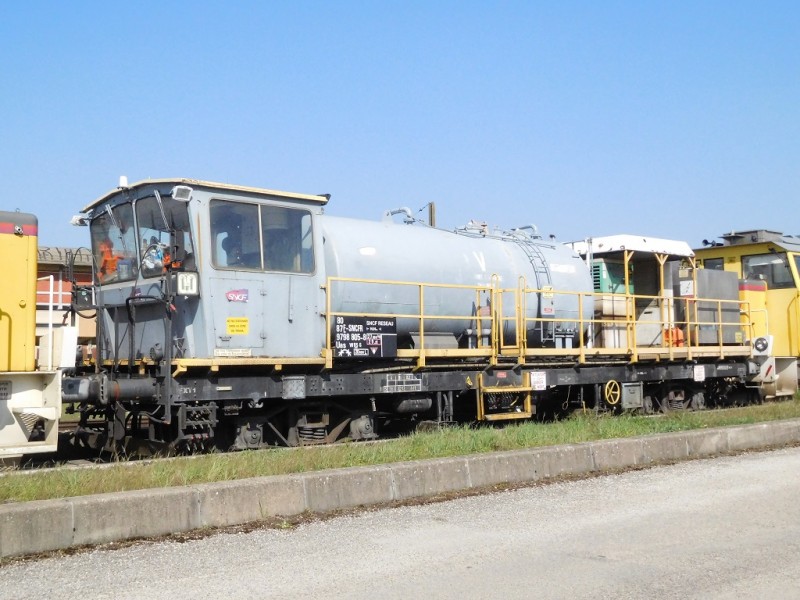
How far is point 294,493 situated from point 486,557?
1.94 meters

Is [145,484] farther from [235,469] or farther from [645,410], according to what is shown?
[645,410]

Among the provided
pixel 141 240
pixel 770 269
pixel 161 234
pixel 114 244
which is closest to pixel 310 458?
pixel 161 234

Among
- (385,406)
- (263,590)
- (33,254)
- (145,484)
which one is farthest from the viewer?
(385,406)

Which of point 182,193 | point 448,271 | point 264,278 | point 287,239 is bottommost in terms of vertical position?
point 264,278

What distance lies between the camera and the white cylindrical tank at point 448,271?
489 inches

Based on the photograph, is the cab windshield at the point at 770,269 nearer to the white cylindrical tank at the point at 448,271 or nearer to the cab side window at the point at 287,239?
the white cylindrical tank at the point at 448,271

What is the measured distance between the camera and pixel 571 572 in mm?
5656

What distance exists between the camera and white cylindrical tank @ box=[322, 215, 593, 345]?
40.8ft

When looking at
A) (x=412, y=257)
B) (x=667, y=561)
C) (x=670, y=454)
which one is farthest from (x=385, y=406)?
(x=667, y=561)

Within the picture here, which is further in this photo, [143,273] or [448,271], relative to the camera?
[448,271]

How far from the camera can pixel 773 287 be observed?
2019cm

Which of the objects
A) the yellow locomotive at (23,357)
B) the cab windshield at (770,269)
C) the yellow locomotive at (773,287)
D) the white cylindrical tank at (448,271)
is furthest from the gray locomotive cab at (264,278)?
the cab windshield at (770,269)

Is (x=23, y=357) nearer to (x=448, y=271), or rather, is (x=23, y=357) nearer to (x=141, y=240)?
(x=141, y=240)

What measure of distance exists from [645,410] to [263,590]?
→ 491 inches
